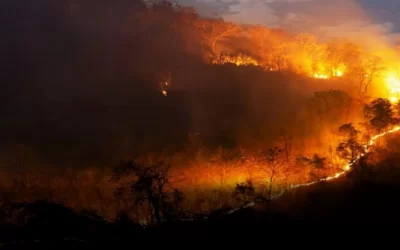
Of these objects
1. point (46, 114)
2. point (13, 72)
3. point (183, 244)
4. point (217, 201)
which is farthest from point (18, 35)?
point (183, 244)

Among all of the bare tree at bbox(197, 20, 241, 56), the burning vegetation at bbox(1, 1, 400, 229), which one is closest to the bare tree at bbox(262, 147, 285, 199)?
the burning vegetation at bbox(1, 1, 400, 229)

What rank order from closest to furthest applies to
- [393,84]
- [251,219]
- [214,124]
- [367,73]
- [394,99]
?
[251,219] → [214,124] → [394,99] → [367,73] → [393,84]

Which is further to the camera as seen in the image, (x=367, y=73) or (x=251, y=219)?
(x=367, y=73)

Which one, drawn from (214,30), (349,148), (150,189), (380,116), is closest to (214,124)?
(349,148)

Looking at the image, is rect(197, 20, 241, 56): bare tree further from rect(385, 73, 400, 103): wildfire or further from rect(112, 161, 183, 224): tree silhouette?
rect(112, 161, 183, 224): tree silhouette

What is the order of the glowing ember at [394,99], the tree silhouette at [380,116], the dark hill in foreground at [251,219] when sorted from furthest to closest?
1. the glowing ember at [394,99]
2. the tree silhouette at [380,116]
3. the dark hill in foreground at [251,219]

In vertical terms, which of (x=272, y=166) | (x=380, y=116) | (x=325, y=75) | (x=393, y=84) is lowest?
(x=272, y=166)

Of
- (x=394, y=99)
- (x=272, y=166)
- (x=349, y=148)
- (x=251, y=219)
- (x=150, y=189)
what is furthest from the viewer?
(x=394, y=99)

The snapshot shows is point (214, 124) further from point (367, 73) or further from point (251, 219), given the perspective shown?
point (367, 73)

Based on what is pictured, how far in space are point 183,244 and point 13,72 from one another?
79.7 ft

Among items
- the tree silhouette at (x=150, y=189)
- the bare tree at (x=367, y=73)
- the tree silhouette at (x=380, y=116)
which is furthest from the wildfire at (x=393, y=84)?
the tree silhouette at (x=150, y=189)

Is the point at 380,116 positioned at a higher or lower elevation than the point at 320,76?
lower

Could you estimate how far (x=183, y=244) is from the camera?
15.3 meters

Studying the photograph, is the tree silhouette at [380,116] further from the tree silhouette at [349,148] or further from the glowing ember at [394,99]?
the glowing ember at [394,99]
